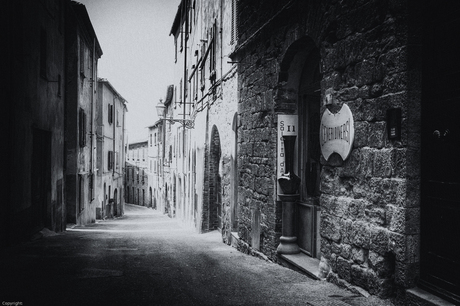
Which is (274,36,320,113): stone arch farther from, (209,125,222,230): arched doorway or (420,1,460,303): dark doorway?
(209,125,222,230): arched doorway

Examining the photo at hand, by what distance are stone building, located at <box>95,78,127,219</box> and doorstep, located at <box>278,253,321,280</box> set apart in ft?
58.1

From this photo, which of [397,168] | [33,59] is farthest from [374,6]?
[33,59]

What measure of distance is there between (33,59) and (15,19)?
1.29 metres

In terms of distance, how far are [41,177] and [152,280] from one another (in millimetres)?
6228

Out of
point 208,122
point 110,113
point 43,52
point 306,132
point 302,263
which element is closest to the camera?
point 302,263

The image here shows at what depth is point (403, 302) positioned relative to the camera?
3.42 meters

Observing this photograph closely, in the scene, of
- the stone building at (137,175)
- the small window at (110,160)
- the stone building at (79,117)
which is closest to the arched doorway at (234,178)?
the stone building at (79,117)

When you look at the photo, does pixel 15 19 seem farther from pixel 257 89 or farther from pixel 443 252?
pixel 443 252

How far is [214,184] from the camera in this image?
12891mm

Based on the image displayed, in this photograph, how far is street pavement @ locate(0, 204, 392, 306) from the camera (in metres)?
3.98

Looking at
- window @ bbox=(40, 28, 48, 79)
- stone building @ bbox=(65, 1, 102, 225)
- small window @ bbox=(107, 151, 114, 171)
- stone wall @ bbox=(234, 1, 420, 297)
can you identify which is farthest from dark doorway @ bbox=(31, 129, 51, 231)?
small window @ bbox=(107, 151, 114, 171)

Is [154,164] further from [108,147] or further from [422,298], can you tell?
Answer: [422,298]

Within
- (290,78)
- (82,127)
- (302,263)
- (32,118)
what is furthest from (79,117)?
(302,263)

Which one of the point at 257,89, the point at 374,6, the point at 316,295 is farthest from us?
the point at 257,89
